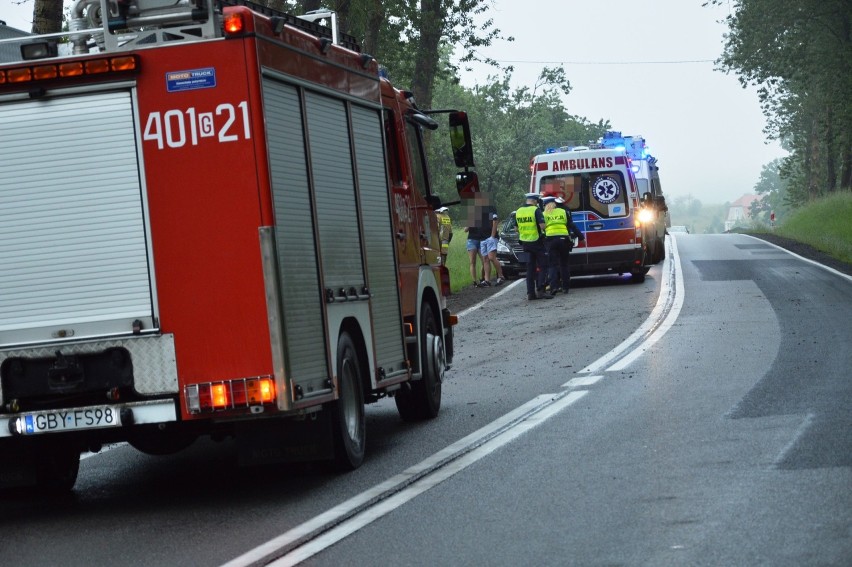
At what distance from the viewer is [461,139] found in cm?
1199

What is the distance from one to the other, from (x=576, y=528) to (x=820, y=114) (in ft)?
227

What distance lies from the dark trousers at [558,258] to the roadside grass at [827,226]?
9.30m

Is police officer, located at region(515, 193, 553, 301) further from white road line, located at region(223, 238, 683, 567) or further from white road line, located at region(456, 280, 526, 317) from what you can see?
white road line, located at region(223, 238, 683, 567)

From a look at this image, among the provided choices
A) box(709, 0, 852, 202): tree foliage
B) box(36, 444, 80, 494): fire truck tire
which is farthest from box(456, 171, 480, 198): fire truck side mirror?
box(709, 0, 852, 202): tree foliage

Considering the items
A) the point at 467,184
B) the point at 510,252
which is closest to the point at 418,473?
the point at 467,184

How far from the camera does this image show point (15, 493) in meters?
9.22

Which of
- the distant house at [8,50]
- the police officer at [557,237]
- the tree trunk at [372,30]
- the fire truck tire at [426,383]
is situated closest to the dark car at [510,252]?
the police officer at [557,237]

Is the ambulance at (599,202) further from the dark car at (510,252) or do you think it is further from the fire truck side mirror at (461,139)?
the fire truck side mirror at (461,139)

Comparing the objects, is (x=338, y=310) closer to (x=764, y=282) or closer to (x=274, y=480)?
(x=274, y=480)

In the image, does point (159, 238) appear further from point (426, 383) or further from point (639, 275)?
point (639, 275)

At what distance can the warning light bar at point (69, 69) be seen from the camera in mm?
7941

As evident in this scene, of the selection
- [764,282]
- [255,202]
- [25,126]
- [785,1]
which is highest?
[785,1]

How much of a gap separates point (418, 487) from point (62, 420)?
2025mm

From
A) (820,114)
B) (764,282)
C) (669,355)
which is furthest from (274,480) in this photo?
(820,114)
